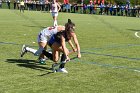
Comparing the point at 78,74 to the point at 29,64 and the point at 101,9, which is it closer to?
the point at 29,64

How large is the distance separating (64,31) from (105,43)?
687 cm

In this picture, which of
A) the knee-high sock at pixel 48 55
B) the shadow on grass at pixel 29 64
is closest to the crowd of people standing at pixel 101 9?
the shadow on grass at pixel 29 64

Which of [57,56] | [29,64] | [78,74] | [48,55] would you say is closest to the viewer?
[78,74]

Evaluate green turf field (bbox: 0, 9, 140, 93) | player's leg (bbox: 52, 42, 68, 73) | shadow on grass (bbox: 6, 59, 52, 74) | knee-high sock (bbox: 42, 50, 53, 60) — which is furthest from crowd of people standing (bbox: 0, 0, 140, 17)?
player's leg (bbox: 52, 42, 68, 73)

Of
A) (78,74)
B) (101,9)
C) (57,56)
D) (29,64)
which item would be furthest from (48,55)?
(101,9)

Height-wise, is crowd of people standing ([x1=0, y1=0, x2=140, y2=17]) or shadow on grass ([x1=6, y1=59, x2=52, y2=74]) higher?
crowd of people standing ([x1=0, y1=0, x2=140, y2=17])

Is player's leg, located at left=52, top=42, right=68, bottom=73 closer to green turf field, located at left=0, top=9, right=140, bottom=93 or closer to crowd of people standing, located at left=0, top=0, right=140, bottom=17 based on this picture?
green turf field, located at left=0, top=9, right=140, bottom=93

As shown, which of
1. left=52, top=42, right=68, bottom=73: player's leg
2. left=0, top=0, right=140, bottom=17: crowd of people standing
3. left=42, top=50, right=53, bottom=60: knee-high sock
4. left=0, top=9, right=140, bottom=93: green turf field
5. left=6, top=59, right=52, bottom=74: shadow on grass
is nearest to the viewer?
left=0, top=9, right=140, bottom=93: green turf field

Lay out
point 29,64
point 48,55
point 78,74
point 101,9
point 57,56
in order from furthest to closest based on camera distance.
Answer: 1. point 101,9
2. point 29,64
3. point 48,55
4. point 57,56
5. point 78,74

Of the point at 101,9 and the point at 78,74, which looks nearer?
the point at 78,74

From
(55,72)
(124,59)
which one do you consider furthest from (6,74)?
(124,59)

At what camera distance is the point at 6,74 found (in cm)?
898

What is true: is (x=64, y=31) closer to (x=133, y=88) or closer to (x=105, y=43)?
(x=133, y=88)

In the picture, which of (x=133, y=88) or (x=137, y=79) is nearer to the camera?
(x=133, y=88)
